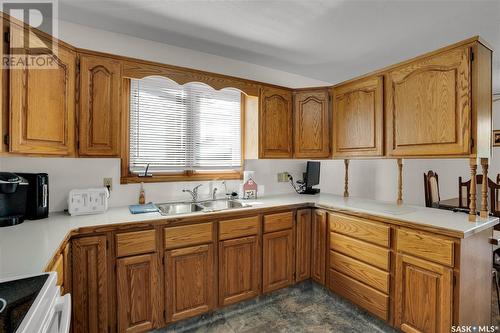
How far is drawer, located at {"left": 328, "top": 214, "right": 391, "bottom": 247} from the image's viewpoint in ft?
6.07

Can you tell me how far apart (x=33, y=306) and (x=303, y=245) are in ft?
6.86

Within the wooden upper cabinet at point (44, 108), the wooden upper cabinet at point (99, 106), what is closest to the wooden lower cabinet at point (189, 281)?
the wooden upper cabinet at point (99, 106)

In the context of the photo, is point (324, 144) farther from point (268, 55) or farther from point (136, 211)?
point (136, 211)

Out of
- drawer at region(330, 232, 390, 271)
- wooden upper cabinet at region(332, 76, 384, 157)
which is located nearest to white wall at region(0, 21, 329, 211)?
wooden upper cabinet at region(332, 76, 384, 157)

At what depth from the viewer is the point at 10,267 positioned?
0.96 m

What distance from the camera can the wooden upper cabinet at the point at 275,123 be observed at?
260 centimetres

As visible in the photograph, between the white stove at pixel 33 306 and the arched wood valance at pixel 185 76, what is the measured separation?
159 centimetres

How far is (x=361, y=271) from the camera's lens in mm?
2014

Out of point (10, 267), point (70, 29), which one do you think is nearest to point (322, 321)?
point (10, 267)

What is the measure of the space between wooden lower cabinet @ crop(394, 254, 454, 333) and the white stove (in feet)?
6.39

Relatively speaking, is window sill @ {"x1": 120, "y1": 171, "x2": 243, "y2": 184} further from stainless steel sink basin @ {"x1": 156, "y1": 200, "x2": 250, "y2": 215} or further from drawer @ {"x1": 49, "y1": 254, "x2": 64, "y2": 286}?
drawer @ {"x1": 49, "y1": 254, "x2": 64, "y2": 286}

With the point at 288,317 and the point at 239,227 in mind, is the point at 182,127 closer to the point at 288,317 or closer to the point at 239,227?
the point at 239,227

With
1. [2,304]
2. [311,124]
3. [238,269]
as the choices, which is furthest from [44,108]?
[311,124]

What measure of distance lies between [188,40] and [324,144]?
1.74 meters
